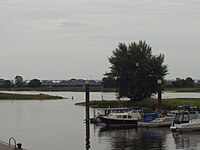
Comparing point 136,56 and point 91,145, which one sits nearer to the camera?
point 91,145

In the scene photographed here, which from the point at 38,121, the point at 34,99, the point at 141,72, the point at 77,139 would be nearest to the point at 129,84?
the point at 141,72

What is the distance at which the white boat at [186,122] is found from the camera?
2457 inches

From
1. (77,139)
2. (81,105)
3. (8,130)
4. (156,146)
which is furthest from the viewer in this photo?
(81,105)

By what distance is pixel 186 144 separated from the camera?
51.9 meters

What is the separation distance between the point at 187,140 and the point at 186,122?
8.39 meters

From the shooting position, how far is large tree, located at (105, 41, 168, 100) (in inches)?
3937

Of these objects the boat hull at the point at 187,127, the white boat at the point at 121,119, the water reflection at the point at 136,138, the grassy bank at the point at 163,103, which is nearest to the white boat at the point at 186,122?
the boat hull at the point at 187,127

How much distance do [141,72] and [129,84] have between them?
374 cm

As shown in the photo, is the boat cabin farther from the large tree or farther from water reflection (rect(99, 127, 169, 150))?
the large tree

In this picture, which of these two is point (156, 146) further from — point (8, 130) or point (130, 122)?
point (8, 130)

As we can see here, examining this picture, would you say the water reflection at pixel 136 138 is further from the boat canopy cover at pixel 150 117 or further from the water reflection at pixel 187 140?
the boat canopy cover at pixel 150 117

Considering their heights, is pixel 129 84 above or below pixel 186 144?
→ above

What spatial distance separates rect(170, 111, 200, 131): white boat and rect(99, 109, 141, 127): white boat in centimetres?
800

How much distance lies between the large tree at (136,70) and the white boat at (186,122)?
36.1 meters
